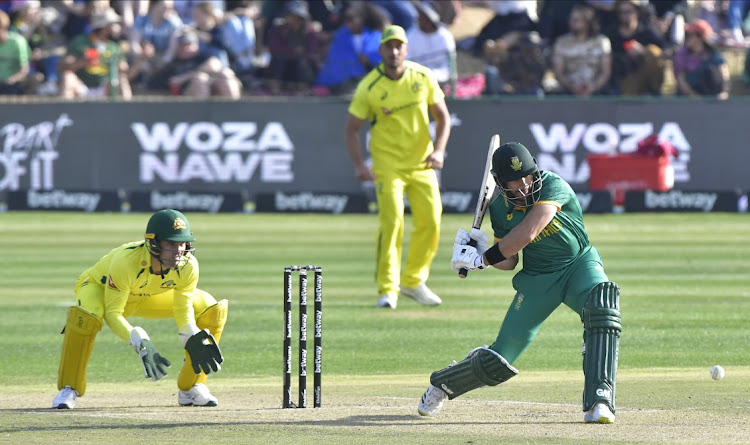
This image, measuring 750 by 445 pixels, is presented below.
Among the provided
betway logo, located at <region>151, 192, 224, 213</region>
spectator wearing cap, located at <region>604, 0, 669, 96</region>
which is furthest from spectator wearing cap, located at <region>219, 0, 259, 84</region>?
spectator wearing cap, located at <region>604, 0, 669, 96</region>

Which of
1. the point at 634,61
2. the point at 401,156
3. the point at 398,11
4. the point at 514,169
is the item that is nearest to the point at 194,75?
the point at 398,11

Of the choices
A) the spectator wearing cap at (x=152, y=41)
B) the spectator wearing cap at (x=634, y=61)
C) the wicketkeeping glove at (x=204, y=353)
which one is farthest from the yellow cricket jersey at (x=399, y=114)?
the spectator wearing cap at (x=152, y=41)

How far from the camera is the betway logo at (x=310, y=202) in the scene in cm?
2425

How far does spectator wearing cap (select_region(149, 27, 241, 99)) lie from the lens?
25031 millimetres

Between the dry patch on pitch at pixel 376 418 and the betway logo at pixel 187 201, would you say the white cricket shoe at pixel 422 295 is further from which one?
the betway logo at pixel 187 201

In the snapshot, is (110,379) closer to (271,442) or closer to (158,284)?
(158,284)

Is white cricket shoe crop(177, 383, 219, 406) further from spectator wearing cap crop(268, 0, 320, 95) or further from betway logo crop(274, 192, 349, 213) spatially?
spectator wearing cap crop(268, 0, 320, 95)

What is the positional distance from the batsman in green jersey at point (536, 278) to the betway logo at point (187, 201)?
54.6 ft

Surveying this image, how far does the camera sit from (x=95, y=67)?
25328mm

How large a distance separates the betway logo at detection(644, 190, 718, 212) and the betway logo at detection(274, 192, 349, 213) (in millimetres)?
5240

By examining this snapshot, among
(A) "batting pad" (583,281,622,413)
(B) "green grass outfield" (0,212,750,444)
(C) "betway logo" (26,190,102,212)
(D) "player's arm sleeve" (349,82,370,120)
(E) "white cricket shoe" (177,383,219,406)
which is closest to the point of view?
(A) "batting pad" (583,281,622,413)

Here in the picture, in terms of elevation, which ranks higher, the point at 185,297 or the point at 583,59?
the point at 583,59

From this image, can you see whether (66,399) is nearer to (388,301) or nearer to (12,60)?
(388,301)

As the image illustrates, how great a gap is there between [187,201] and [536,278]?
17088 mm
